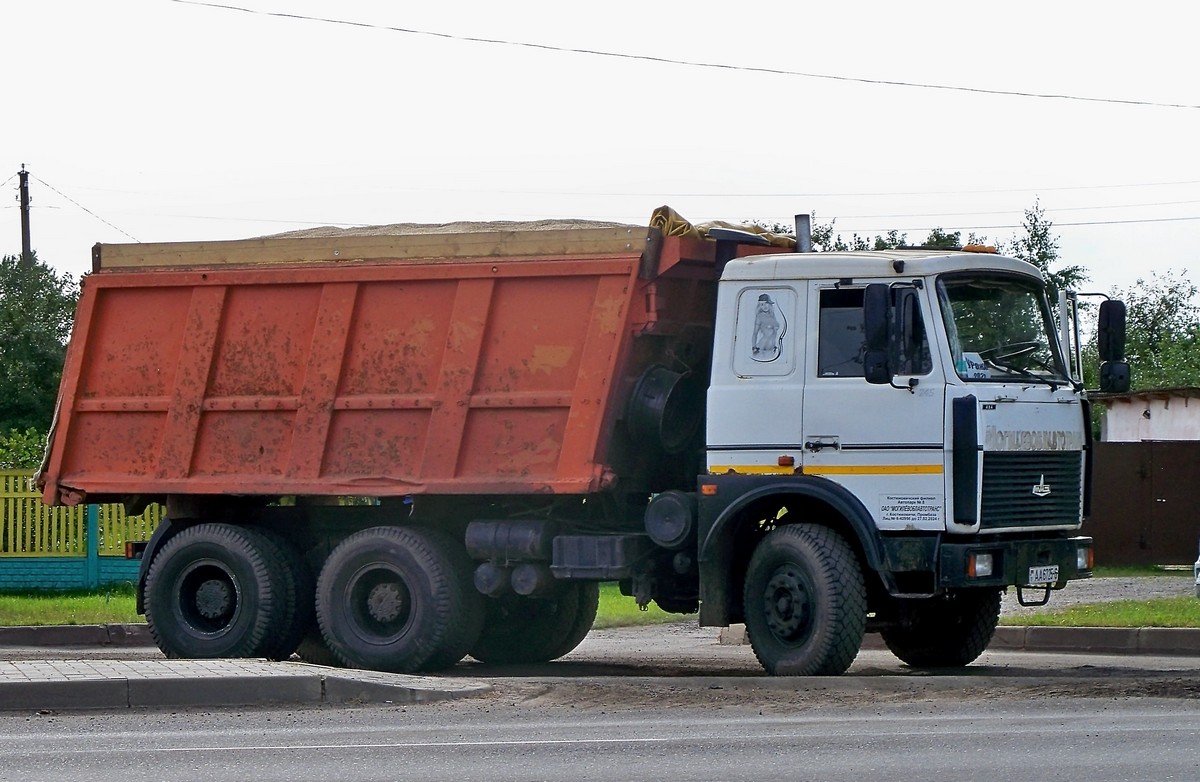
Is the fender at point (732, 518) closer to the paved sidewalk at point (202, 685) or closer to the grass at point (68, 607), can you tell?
the paved sidewalk at point (202, 685)

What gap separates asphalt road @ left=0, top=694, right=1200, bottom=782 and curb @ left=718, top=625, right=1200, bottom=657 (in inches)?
A: 180

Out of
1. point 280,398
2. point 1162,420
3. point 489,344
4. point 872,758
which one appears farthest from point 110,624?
point 1162,420

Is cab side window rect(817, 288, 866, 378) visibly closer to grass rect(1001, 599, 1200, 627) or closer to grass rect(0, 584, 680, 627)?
grass rect(1001, 599, 1200, 627)

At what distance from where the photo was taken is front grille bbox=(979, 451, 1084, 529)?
1151cm

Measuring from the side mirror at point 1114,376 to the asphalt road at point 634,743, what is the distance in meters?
3.02

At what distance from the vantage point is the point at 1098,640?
1498 centimetres

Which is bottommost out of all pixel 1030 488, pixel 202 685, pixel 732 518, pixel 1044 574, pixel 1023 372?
pixel 202 685

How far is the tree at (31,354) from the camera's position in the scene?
37.5 m

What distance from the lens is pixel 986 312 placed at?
12070mm

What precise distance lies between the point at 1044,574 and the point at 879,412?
1.58 metres

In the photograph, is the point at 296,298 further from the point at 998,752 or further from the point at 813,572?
the point at 998,752

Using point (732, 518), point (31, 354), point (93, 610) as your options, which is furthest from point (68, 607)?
point (31, 354)

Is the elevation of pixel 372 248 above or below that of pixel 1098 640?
above

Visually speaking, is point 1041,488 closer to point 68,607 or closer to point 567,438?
point 567,438
